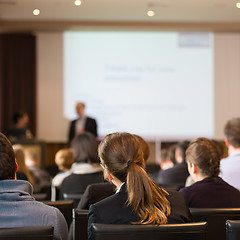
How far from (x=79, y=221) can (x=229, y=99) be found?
6.66m

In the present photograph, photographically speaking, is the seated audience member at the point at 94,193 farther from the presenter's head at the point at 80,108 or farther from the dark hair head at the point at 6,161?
the presenter's head at the point at 80,108

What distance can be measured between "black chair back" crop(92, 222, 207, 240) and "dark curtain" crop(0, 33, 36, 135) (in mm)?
7802

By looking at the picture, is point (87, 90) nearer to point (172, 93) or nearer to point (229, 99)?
point (172, 93)

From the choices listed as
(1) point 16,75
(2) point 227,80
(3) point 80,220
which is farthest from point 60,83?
(3) point 80,220

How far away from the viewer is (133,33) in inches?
326

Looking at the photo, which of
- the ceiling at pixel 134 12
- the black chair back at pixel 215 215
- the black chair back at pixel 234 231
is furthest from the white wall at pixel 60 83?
the black chair back at pixel 234 231

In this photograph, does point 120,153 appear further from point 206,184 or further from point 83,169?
point 83,169

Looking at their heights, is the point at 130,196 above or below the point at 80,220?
above

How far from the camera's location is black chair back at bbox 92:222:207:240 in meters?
1.62

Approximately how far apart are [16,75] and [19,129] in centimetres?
157

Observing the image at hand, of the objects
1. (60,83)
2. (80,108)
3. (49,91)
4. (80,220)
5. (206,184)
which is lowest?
(80,220)

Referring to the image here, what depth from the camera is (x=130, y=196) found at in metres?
1.76

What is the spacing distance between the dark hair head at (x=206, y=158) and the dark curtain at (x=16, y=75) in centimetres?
695

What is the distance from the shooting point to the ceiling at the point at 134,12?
5690mm
